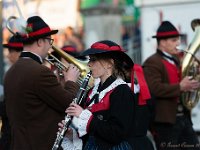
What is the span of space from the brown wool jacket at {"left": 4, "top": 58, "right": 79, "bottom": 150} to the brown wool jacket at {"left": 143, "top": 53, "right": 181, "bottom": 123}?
178 centimetres

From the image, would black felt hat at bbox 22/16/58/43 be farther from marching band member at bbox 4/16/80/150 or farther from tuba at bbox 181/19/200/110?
tuba at bbox 181/19/200/110

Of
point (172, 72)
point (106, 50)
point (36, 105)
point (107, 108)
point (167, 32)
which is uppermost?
point (106, 50)

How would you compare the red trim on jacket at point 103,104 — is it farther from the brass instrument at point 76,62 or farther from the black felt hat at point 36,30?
the brass instrument at point 76,62

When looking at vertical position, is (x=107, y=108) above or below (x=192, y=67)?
above

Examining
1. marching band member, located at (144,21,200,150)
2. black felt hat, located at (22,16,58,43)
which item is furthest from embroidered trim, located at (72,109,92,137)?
marching band member, located at (144,21,200,150)

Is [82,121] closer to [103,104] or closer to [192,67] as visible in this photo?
[103,104]

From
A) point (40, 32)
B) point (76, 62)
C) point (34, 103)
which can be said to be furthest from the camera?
point (76, 62)

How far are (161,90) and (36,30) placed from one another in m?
1.92

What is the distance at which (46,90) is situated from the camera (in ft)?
15.5

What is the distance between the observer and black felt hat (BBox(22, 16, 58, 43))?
4.95 metres

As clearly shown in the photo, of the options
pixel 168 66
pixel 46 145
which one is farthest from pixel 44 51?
pixel 168 66

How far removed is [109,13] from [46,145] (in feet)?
56.3

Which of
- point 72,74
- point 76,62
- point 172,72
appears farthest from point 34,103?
point 172,72

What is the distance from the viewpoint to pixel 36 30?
4.98 metres
